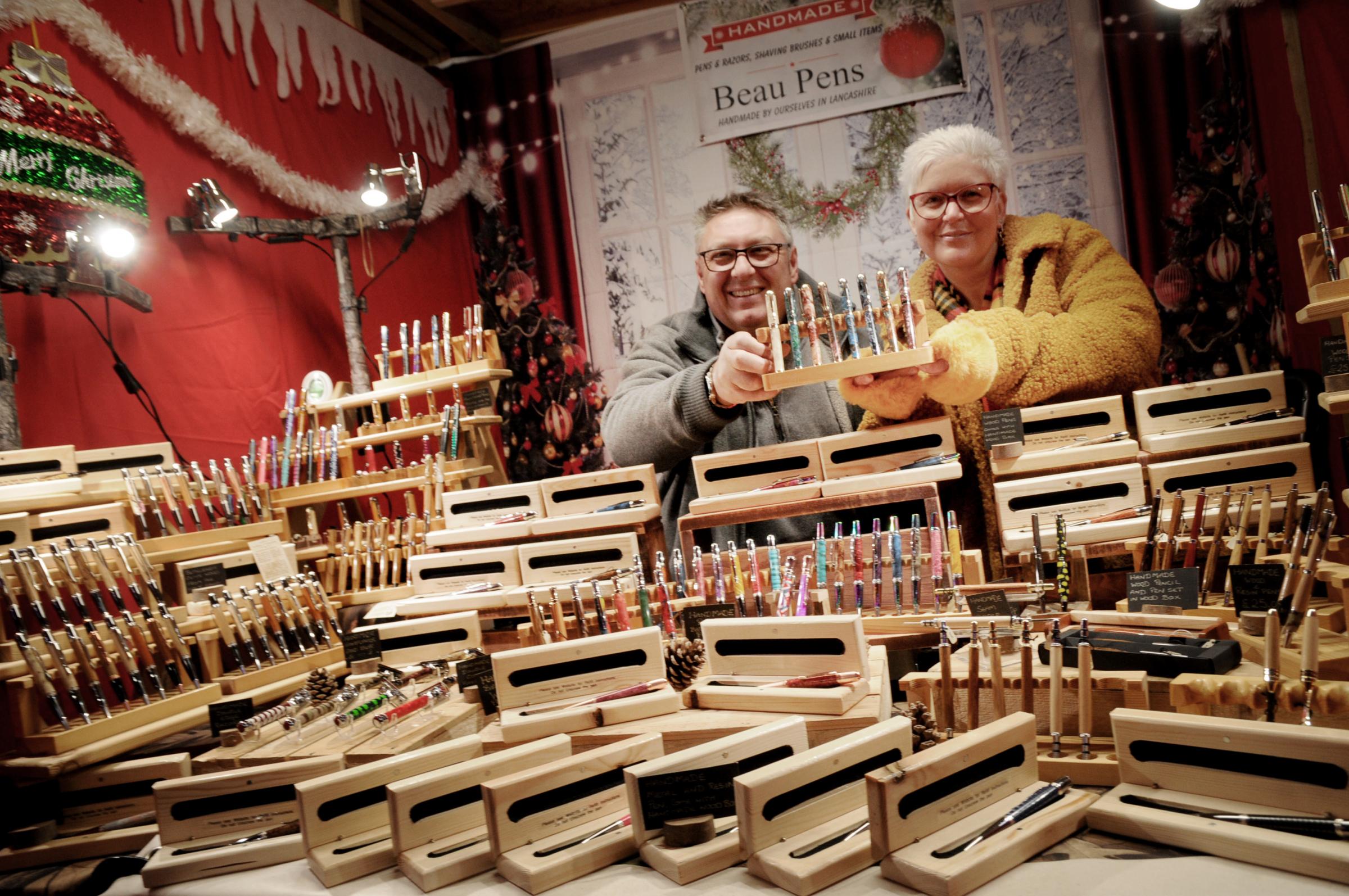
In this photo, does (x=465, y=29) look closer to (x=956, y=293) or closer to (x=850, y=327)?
(x=956, y=293)

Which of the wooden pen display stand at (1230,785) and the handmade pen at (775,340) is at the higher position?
the handmade pen at (775,340)

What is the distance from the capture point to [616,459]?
357 cm

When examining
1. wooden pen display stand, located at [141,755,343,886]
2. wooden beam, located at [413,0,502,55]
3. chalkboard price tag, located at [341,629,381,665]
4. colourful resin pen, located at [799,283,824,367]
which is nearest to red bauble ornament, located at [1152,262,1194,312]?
colourful resin pen, located at [799,283,824,367]

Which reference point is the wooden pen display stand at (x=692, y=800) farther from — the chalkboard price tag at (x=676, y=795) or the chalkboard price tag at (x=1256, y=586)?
the chalkboard price tag at (x=1256, y=586)

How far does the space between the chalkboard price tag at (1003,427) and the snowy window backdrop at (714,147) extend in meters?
2.39

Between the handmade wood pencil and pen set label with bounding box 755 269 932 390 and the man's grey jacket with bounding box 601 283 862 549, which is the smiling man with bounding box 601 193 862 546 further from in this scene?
the handmade wood pencil and pen set label with bounding box 755 269 932 390

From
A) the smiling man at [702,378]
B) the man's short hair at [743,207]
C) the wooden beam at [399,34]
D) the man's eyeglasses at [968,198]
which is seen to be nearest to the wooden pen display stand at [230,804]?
the smiling man at [702,378]

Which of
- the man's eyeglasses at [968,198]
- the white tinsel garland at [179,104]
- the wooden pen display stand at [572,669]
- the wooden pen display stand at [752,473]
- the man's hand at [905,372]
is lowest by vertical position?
the wooden pen display stand at [572,669]

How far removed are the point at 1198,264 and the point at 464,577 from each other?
3.74 metres

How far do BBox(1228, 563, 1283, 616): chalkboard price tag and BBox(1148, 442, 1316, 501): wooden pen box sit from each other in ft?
2.13

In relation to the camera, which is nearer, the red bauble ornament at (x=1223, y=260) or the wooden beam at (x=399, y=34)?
the red bauble ornament at (x=1223, y=260)

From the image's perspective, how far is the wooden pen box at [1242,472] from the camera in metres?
2.59

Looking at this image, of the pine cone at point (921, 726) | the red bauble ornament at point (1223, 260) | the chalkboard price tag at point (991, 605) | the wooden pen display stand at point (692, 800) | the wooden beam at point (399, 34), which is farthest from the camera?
the wooden beam at point (399, 34)

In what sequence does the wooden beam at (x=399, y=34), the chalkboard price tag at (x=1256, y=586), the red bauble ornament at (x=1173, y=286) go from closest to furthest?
the chalkboard price tag at (x=1256, y=586), the red bauble ornament at (x=1173, y=286), the wooden beam at (x=399, y=34)
